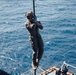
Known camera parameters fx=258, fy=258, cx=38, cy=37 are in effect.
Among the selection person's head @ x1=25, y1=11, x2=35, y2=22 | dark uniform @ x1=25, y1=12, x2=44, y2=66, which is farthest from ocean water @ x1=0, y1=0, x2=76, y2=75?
person's head @ x1=25, y1=11, x2=35, y2=22

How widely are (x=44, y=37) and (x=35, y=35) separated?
4804 centimetres

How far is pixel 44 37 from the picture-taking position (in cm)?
6103

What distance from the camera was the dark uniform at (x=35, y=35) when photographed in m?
12.6

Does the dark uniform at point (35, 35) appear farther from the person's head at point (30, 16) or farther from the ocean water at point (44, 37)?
the ocean water at point (44, 37)

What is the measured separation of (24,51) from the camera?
53.8 meters

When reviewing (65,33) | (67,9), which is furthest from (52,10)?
(65,33)

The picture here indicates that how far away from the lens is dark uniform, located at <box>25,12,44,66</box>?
41.5ft

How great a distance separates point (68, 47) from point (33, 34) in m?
41.0

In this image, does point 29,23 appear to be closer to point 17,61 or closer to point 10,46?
point 17,61

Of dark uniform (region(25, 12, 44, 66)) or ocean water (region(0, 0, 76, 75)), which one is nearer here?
dark uniform (region(25, 12, 44, 66))

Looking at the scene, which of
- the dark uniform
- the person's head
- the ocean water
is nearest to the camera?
the person's head

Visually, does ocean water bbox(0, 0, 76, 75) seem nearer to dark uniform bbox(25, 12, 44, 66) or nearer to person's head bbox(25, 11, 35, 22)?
dark uniform bbox(25, 12, 44, 66)

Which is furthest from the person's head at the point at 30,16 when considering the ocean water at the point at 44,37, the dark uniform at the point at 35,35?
the ocean water at the point at 44,37

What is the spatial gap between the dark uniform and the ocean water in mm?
32357
